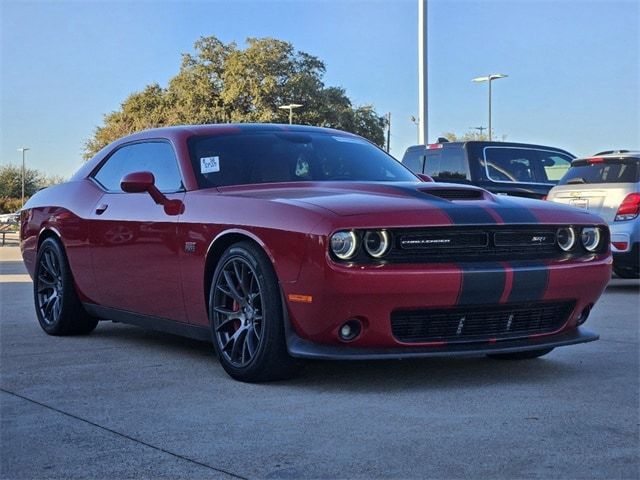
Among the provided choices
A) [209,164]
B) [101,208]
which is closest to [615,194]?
[209,164]

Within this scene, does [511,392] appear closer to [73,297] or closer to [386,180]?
[386,180]

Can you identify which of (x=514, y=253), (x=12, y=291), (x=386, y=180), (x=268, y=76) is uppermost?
(x=268, y=76)

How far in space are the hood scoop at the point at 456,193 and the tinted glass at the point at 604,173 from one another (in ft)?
18.2

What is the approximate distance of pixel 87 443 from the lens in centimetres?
368

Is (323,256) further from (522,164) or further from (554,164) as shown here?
(554,164)

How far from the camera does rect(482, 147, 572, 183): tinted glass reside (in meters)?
13.1

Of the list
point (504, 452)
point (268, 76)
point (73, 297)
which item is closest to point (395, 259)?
point (504, 452)

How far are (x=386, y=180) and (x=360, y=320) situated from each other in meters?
1.58

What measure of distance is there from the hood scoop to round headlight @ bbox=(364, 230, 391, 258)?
627mm

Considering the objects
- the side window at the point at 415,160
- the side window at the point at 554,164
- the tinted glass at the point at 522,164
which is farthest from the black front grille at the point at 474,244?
the side window at the point at 415,160

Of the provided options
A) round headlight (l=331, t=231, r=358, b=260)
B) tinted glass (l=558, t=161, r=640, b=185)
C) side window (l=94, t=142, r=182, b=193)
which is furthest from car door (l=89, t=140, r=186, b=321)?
tinted glass (l=558, t=161, r=640, b=185)

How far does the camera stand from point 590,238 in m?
5.20

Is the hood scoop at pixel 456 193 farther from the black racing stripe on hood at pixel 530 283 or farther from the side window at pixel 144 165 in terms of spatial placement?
the side window at pixel 144 165

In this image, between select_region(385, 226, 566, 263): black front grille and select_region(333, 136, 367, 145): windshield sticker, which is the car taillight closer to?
select_region(333, 136, 367, 145): windshield sticker
